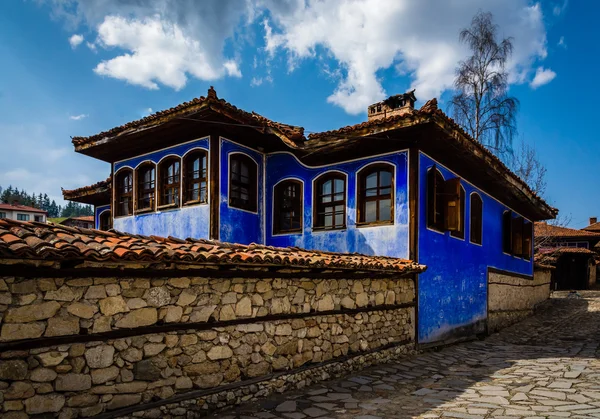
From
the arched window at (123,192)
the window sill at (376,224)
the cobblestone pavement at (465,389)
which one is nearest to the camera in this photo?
the cobblestone pavement at (465,389)

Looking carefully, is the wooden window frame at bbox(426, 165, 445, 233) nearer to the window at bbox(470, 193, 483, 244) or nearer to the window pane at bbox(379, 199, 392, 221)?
the window pane at bbox(379, 199, 392, 221)

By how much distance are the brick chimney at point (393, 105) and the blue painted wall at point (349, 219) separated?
7.13 ft

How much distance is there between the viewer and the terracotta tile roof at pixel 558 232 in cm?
2655

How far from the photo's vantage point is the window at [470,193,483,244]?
11789 millimetres

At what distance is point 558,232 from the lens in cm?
3084

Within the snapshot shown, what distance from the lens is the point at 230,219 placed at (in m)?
9.92

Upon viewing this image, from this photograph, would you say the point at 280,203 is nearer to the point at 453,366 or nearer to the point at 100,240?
the point at 453,366

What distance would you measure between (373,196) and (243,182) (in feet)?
10.2

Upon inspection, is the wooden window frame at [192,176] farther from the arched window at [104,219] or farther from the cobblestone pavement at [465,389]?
the arched window at [104,219]

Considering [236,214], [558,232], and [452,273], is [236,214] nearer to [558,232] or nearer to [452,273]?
[452,273]

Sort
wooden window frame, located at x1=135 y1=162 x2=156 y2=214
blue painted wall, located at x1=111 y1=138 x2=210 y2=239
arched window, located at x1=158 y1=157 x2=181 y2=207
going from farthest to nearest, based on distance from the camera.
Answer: wooden window frame, located at x1=135 y1=162 x2=156 y2=214 < arched window, located at x1=158 y1=157 x2=181 y2=207 < blue painted wall, located at x1=111 y1=138 x2=210 y2=239

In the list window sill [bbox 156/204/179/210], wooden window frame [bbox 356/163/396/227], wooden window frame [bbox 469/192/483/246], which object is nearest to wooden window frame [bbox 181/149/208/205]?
window sill [bbox 156/204/179/210]

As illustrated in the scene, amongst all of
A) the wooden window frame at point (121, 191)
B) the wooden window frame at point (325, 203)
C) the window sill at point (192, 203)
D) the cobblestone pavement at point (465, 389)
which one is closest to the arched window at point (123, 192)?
the wooden window frame at point (121, 191)

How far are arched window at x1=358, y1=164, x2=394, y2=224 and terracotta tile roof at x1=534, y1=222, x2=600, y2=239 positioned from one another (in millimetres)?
19691
